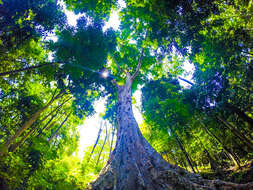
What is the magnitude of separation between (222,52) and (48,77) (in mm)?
8939

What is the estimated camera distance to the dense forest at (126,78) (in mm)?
2938

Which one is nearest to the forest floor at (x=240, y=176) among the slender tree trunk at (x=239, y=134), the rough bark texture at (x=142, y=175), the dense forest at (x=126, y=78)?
the dense forest at (x=126, y=78)

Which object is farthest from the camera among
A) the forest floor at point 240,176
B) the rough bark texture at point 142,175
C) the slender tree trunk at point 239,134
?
the slender tree trunk at point 239,134

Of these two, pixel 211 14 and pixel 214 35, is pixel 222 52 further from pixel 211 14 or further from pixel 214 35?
pixel 211 14

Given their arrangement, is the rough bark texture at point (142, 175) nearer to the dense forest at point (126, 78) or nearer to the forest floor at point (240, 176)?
the dense forest at point (126, 78)

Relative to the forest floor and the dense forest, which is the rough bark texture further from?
the forest floor

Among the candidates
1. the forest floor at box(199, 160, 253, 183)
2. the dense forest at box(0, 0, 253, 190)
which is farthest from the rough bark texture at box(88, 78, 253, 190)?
the forest floor at box(199, 160, 253, 183)

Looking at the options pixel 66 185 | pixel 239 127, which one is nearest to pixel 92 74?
pixel 66 185

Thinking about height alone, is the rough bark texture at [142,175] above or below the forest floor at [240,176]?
above

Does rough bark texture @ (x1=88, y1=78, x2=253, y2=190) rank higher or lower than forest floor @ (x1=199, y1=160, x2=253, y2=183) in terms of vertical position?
higher

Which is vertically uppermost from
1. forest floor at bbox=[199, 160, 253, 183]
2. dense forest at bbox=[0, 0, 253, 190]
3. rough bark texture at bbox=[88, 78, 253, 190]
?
dense forest at bbox=[0, 0, 253, 190]

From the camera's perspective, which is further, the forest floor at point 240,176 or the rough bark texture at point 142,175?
the forest floor at point 240,176

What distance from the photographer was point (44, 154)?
6.04m

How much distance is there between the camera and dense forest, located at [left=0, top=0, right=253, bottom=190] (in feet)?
9.64
